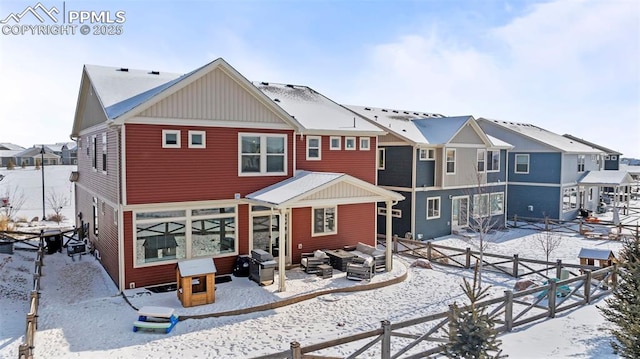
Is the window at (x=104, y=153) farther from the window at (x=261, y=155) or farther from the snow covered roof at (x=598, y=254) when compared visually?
the snow covered roof at (x=598, y=254)

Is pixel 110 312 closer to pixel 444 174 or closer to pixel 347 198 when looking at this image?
pixel 347 198

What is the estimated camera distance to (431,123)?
86.5ft

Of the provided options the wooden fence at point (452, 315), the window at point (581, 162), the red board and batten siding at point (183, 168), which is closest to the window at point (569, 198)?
the window at point (581, 162)

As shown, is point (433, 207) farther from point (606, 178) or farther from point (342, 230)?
point (606, 178)

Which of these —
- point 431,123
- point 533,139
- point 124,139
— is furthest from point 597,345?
point 533,139

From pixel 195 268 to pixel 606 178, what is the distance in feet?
106

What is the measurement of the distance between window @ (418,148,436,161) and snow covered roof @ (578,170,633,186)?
15.4 meters

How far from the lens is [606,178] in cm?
3200

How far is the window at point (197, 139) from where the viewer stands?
14.0m

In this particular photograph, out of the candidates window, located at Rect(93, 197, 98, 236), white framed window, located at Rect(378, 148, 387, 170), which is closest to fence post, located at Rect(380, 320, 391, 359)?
window, located at Rect(93, 197, 98, 236)

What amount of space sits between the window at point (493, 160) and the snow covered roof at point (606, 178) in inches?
350

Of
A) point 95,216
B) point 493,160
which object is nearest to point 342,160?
point 95,216

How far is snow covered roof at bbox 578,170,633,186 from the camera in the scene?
31.2 m

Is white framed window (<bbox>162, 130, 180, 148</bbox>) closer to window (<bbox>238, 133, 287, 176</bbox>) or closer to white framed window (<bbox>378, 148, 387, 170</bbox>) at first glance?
window (<bbox>238, 133, 287, 176</bbox>)
